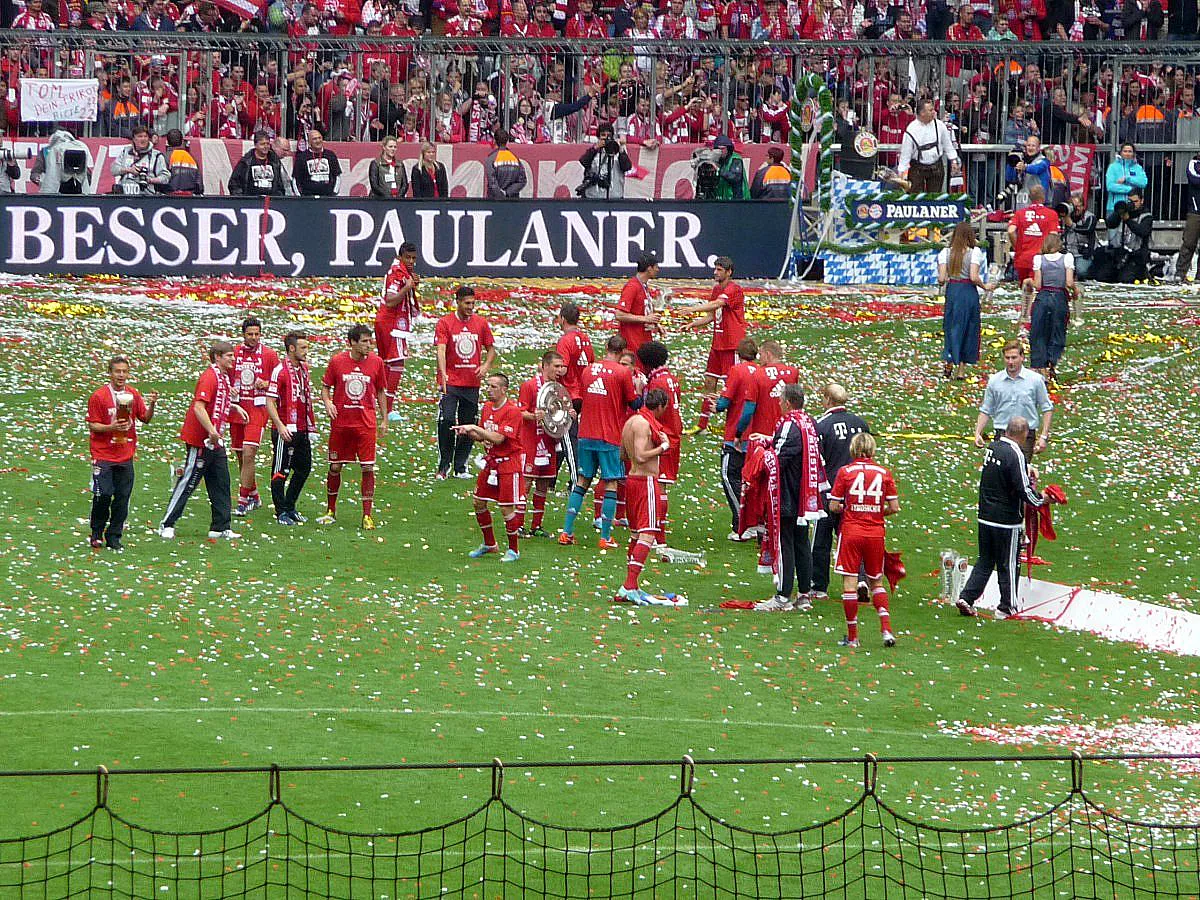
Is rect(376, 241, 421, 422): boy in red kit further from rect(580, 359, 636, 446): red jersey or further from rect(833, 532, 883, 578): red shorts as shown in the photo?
rect(833, 532, 883, 578): red shorts

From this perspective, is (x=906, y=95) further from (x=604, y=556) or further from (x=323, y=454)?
(x=604, y=556)

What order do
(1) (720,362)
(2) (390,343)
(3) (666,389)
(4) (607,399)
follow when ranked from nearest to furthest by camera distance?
1. (3) (666,389)
2. (4) (607,399)
3. (2) (390,343)
4. (1) (720,362)

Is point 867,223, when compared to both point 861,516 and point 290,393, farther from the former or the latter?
point 861,516

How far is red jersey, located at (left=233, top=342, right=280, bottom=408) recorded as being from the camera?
683 inches

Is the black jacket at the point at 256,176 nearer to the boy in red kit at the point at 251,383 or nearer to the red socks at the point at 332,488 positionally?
the boy in red kit at the point at 251,383

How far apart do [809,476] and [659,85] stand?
19.3 meters

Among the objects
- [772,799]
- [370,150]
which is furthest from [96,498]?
[370,150]

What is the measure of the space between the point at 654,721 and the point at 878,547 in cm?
276

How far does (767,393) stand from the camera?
56.1 feet

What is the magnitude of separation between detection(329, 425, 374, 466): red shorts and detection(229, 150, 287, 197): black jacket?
477 inches

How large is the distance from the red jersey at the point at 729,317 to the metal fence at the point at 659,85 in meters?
12.5

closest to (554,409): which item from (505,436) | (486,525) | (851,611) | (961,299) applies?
(505,436)

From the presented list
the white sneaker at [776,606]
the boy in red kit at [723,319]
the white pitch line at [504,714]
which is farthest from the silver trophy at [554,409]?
the white pitch line at [504,714]

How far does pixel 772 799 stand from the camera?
10914 millimetres
